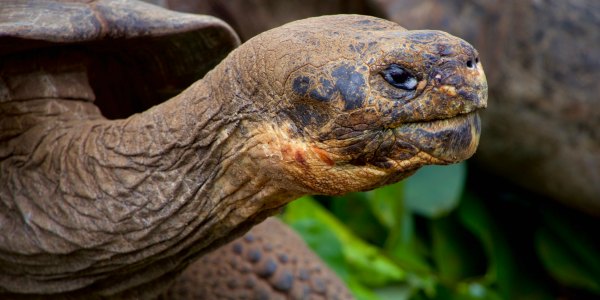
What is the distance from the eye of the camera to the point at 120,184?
1587 mm

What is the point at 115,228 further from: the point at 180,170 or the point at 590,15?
the point at 590,15

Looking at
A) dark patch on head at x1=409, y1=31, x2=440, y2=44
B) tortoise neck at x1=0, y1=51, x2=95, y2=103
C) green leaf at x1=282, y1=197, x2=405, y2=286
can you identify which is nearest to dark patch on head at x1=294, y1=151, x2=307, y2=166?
dark patch on head at x1=409, y1=31, x2=440, y2=44

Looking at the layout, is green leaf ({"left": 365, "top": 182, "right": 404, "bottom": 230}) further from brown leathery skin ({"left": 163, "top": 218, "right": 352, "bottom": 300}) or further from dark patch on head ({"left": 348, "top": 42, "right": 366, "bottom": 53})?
dark patch on head ({"left": 348, "top": 42, "right": 366, "bottom": 53})

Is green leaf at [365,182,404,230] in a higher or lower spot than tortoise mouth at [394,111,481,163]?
lower

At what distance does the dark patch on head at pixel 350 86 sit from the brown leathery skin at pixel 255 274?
0.81m

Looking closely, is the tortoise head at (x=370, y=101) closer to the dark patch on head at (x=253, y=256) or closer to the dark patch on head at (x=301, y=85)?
the dark patch on head at (x=301, y=85)

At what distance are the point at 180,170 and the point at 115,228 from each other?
0.16 metres

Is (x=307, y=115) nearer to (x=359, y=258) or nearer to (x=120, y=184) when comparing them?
(x=120, y=184)

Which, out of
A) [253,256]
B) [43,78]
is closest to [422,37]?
[43,78]

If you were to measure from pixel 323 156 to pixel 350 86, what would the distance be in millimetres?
107

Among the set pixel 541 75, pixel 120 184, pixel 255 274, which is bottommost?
pixel 541 75

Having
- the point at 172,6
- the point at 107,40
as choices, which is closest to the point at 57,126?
the point at 107,40

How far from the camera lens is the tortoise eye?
1.28 m

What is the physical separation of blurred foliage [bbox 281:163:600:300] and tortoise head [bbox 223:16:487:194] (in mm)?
1759
